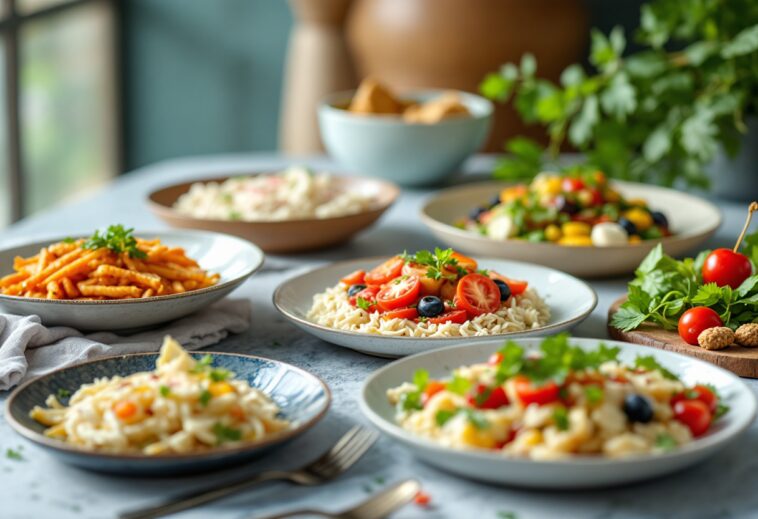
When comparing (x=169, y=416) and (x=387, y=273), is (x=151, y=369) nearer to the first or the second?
(x=169, y=416)

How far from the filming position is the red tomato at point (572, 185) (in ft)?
9.81

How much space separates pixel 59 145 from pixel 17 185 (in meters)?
0.67

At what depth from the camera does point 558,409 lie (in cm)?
149

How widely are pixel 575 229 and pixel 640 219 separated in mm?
215

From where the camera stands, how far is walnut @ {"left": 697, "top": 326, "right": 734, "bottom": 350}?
2055mm

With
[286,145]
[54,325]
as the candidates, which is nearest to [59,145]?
[286,145]

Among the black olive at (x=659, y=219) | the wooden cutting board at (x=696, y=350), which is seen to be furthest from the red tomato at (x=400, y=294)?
the black olive at (x=659, y=219)

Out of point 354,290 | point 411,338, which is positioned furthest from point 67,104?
point 411,338

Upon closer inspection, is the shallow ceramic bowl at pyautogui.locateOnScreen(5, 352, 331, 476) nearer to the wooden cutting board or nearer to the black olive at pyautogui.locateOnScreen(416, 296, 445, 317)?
the black olive at pyautogui.locateOnScreen(416, 296, 445, 317)

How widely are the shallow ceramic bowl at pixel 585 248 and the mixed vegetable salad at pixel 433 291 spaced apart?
0.50 meters

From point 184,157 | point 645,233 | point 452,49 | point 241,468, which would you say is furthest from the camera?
point 184,157

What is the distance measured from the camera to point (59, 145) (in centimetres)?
593

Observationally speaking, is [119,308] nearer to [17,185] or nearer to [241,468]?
[241,468]

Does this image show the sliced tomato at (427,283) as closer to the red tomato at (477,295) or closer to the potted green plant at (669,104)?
the red tomato at (477,295)
